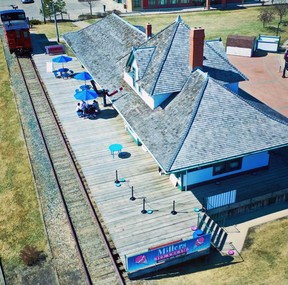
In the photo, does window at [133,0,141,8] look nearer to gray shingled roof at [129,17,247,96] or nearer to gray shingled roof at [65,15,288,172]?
gray shingled roof at [65,15,288,172]

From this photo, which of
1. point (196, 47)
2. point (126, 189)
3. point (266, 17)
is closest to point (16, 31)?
point (196, 47)

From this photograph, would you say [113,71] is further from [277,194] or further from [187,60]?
[277,194]

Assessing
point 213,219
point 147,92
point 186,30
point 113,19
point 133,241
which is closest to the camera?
point 133,241

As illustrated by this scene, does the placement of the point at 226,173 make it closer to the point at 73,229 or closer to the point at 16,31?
the point at 73,229

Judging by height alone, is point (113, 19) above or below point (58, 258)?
above

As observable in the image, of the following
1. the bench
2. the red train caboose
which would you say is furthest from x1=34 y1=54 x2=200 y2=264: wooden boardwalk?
the red train caboose

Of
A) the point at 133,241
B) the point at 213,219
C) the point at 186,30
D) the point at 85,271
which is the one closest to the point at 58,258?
the point at 85,271
